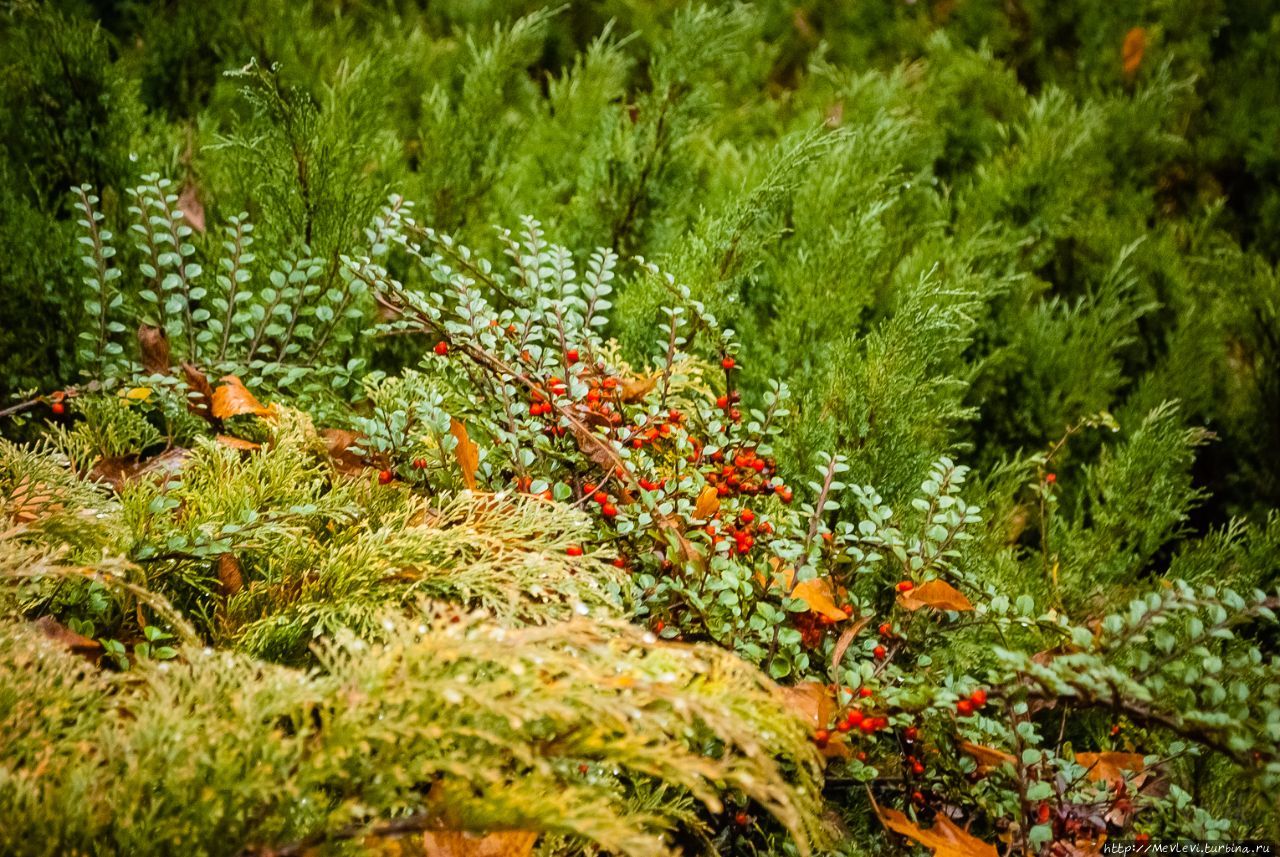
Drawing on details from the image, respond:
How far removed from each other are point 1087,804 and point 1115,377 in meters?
1.20

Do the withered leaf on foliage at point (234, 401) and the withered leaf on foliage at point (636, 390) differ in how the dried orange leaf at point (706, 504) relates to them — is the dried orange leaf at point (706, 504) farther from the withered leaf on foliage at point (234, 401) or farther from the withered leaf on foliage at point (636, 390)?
the withered leaf on foliage at point (234, 401)

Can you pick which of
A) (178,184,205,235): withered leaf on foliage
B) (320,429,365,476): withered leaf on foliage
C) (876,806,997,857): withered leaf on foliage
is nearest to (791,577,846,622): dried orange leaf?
(876,806,997,857): withered leaf on foliage

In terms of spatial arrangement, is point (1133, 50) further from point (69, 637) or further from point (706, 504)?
point (69, 637)

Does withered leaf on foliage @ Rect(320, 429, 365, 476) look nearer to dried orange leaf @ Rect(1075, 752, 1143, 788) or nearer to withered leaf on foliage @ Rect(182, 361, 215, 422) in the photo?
withered leaf on foliage @ Rect(182, 361, 215, 422)

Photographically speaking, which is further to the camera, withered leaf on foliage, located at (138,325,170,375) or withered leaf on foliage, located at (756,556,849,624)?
withered leaf on foliage, located at (138,325,170,375)

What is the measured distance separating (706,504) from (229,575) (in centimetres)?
64

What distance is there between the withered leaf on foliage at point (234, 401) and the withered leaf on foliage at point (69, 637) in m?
0.39

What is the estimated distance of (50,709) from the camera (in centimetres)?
76

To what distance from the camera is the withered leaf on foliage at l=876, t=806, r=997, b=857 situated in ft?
3.23

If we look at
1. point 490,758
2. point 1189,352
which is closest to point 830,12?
point 1189,352

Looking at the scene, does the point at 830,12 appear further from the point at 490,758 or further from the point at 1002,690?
the point at 490,758

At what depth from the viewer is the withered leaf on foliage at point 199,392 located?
1.33 meters

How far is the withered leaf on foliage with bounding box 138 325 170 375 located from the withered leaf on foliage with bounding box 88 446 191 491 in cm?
15

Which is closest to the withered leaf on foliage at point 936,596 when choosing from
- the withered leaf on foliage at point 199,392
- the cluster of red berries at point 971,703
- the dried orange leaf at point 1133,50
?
the cluster of red berries at point 971,703
